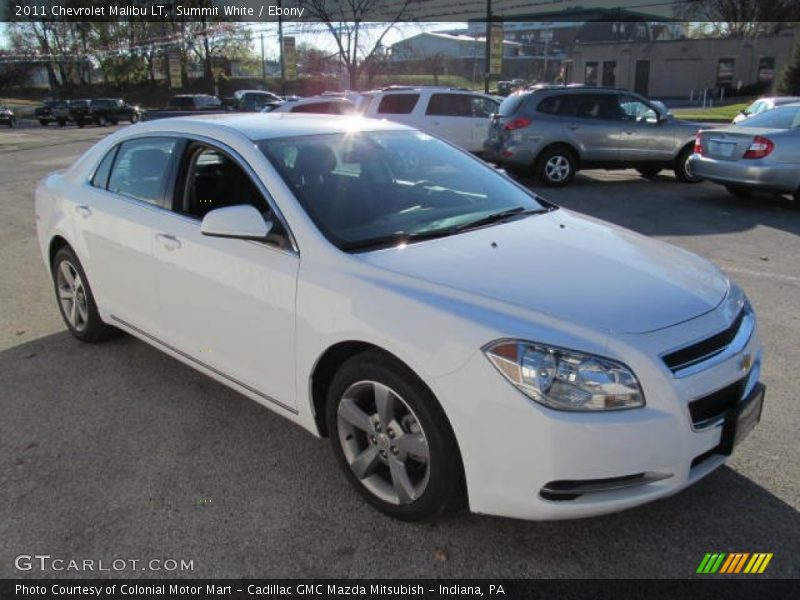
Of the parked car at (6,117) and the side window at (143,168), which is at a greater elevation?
the side window at (143,168)

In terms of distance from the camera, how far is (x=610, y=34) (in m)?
66.5

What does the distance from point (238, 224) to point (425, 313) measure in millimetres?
1024

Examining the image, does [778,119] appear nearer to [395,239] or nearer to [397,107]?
[397,107]

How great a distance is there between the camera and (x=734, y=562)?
2.54 meters

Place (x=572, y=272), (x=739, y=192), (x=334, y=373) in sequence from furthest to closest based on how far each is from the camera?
(x=739, y=192), (x=334, y=373), (x=572, y=272)

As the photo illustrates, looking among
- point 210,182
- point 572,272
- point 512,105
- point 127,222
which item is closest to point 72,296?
point 127,222

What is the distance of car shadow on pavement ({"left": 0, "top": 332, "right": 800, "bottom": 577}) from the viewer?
2.58 meters

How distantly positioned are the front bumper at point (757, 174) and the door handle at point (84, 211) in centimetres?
865

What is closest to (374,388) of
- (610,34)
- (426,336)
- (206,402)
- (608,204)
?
(426,336)

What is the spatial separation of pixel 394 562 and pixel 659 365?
1.23m

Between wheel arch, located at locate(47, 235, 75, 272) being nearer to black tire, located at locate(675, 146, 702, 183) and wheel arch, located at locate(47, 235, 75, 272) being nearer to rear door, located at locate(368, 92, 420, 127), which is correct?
rear door, located at locate(368, 92, 420, 127)

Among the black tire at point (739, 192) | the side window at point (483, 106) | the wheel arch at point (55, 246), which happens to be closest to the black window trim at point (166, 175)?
the wheel arch at point (55, 246)

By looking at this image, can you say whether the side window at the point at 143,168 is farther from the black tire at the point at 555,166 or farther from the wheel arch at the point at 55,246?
the black tire at the point at 555,166

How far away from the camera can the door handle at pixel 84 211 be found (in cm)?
433
